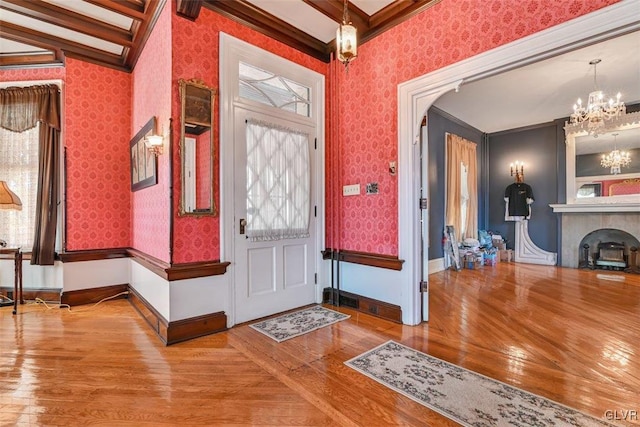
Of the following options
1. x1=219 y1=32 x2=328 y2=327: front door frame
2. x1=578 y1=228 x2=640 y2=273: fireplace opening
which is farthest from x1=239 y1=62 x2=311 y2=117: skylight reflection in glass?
x1=578 y1=228 x2=640 y2=273: fireplace opening

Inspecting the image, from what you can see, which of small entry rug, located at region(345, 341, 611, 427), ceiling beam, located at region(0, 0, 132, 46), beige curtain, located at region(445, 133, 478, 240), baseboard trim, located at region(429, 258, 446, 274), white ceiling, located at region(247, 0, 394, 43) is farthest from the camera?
beige curtain, located at region(445, 133, 478, 240)

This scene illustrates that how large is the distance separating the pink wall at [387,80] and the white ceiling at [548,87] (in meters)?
1.70

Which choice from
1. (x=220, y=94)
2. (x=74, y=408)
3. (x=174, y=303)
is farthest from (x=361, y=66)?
(x=74, y=408)

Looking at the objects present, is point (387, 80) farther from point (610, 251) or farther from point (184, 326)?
point (610, 251)

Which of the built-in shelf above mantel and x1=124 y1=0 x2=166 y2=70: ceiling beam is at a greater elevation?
x1=124 y1=0 x2=166 y2=70: ceiling beam

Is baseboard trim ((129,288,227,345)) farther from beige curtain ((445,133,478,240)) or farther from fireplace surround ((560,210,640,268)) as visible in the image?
fireplace surround ((560,210,640,268))

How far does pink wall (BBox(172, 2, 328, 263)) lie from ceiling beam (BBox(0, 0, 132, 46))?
1.27 meters

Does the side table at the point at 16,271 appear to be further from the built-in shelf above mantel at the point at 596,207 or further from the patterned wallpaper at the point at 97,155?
the built-in shelf above mantel at the point at 596,207

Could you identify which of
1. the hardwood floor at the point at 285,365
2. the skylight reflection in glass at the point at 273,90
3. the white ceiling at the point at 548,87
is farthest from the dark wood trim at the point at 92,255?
the white ceiling at the point at 548,87

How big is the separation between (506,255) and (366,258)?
207 inches

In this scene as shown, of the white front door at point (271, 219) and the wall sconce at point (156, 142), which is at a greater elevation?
the wall sconce at point (156, 142)

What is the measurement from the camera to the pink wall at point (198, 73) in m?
2.62

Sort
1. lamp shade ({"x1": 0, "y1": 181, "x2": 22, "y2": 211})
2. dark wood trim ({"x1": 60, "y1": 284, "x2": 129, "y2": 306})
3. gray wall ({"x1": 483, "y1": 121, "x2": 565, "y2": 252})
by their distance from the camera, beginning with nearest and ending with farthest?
lamp shade ({"x1": 0, "y1": 181, "x2": 22, "y2": 211}) → dark wood trim ({"x1": 60, "y1": 284, "x2": 129, "y2": 306}) → gray wall ({"x1": 483, "y1": 121, "x2": 565, "y2": 252})

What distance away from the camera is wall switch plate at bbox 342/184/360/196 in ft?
11.3
